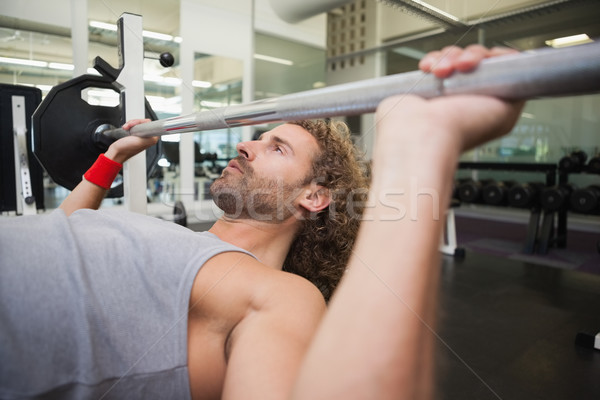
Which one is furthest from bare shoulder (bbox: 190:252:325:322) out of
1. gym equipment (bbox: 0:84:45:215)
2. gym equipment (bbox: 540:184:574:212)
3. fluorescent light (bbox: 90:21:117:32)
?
fluorescent light (bbox: 90:21:117:32)

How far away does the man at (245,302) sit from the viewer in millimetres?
386

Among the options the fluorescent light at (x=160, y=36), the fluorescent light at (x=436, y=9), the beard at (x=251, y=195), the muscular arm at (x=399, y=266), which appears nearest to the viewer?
the muscular arm at (x=399, y=266)

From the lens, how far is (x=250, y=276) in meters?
0.75

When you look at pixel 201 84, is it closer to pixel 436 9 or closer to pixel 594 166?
pixel 436 9

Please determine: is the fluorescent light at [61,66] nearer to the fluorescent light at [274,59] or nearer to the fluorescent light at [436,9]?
the fluorescent light at [274,59]

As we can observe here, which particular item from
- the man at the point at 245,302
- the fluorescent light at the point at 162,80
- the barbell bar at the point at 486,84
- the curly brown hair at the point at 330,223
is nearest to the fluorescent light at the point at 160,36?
the fluorescent light at the point at 162,80

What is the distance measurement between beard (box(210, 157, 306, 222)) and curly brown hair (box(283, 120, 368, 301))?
0.15 meters

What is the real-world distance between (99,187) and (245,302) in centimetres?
81

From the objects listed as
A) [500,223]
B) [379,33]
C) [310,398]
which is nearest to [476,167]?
[500,223]

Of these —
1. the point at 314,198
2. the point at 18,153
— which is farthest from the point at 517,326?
the point at 18,153

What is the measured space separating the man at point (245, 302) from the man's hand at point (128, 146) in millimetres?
368

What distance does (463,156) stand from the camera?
4664 millimetres

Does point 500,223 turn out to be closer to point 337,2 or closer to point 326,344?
point 337,2

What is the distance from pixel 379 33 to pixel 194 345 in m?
6.27
